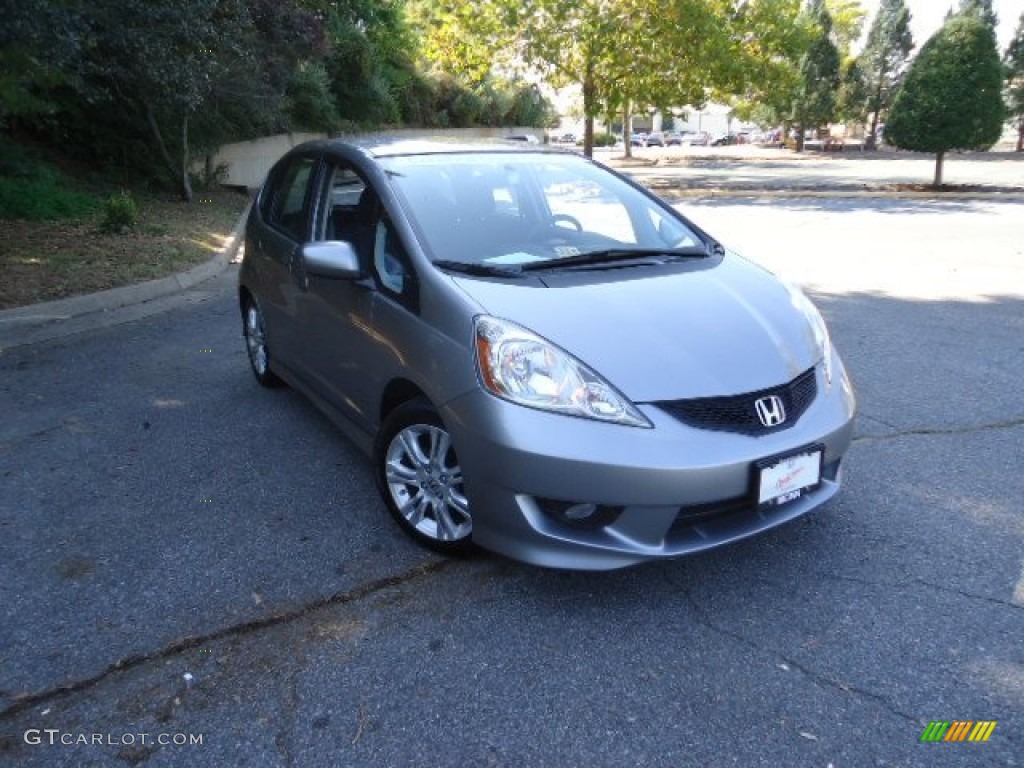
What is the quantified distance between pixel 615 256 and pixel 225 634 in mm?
2115

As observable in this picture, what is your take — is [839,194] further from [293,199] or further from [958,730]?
[958,730]

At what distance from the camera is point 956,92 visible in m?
16.2

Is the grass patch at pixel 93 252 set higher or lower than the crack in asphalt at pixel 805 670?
higher

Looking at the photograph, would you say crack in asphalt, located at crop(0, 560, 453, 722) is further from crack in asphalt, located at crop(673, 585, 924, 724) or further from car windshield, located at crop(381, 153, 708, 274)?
car windshield, located at crop(381, 153, 708, 274)

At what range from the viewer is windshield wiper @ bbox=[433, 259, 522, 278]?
304cm

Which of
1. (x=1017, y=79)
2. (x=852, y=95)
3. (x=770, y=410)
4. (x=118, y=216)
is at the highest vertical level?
(x=1017, y=79)

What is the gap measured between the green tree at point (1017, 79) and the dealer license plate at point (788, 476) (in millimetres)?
45868

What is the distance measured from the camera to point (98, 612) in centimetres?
275

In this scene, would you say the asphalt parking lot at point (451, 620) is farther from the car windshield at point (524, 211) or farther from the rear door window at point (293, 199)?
the car windshield at point (524, 211)

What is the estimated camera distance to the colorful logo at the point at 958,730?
2121 millimetres

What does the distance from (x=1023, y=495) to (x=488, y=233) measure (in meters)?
2.62

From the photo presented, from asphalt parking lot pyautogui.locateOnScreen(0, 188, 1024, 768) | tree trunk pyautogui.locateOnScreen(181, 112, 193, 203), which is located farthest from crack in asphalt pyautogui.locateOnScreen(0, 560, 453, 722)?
tree trunk pyautogui.locateOnScreen(181, 112, 193, 203)

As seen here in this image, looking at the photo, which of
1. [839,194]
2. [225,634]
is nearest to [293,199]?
[225,634]

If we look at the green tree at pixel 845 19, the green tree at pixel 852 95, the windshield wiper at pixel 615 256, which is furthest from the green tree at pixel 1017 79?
the windshield wiper at pixel 615 256
